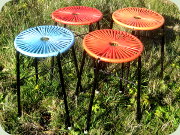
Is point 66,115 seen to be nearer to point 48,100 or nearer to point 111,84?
point 48,100

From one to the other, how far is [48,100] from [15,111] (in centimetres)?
A: 45

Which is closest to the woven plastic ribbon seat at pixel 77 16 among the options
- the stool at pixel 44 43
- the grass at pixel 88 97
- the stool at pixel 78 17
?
the stool at pixel 78 17

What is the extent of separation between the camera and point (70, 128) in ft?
9.15

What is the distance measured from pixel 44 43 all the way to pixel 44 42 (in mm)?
24

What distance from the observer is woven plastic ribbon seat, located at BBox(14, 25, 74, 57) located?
2.36 m

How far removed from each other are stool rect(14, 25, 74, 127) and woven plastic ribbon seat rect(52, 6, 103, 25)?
0.23 meters

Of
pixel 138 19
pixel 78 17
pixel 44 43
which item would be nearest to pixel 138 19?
pixel 138 19

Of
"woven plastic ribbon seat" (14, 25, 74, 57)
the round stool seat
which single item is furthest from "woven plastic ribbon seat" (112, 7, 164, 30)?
"woven plastic ribbon seat" (14, 25, 74, 57)

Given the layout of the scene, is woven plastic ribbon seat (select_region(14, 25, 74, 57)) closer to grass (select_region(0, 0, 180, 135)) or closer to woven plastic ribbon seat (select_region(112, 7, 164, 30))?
grass (select_region(0, 0, 180, 135))

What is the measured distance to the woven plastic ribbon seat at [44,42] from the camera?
2.36 metres

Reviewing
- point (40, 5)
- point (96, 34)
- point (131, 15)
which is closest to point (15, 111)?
point (96, 34)

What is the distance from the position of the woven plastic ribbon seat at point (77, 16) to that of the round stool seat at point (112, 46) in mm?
284

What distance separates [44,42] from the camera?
2.53 m

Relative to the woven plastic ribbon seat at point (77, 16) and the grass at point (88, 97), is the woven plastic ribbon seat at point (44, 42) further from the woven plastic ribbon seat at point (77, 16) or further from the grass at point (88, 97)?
the grass at point (88, 97)
